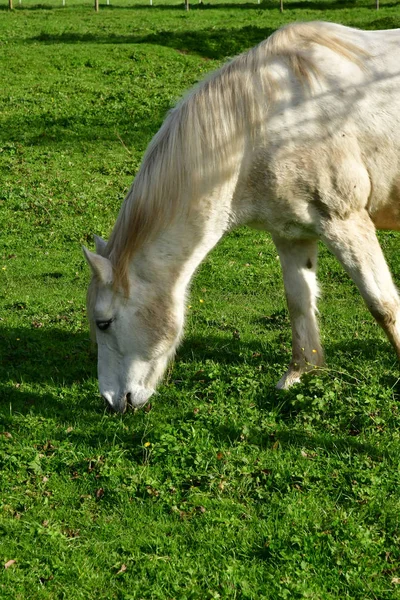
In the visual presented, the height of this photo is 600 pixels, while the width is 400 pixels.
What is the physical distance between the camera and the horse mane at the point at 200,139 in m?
5.30

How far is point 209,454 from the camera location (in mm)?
5078

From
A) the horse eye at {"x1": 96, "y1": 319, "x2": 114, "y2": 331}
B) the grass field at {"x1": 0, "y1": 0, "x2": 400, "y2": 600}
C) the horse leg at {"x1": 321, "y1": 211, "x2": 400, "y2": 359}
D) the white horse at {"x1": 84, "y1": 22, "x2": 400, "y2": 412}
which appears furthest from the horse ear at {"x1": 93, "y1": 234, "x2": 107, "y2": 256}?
the horse leg at {"x1": 321, "y1": 211, "x2": 400, "y2": 359}

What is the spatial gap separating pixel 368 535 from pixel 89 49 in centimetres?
2059

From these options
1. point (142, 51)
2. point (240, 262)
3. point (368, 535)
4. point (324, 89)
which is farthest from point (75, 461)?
point (142, 51)

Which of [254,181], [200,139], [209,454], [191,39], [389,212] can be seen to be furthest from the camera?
[191,39]

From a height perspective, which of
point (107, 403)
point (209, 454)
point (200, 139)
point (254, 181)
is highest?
point (200, 139)

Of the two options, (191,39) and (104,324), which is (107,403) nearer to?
(104,324)

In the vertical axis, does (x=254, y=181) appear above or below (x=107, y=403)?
above

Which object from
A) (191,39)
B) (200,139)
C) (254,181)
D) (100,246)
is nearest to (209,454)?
(100,246)

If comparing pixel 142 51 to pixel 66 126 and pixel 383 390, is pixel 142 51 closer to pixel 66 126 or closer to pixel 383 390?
pixel 66 126

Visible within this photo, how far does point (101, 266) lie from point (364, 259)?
189 cm

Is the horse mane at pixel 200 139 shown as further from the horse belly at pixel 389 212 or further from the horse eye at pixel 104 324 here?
the horse belly at pixel 389 212

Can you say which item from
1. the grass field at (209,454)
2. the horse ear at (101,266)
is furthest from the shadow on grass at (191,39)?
the horse ear at (101,266)

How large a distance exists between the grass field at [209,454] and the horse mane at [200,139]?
127 centimetres
